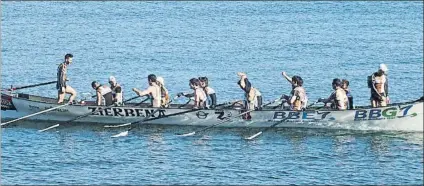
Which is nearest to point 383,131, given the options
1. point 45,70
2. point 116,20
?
point 45,70

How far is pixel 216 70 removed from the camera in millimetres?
62531

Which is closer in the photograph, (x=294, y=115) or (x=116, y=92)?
(x=294, y=115)

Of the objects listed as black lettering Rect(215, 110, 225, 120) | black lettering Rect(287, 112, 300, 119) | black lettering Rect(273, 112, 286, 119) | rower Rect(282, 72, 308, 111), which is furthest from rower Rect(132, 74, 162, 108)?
black lettering Rect(287, 112, 300, 119)

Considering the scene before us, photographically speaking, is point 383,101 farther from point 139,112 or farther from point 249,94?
point 139,112

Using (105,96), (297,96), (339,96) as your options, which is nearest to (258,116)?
(297,96)

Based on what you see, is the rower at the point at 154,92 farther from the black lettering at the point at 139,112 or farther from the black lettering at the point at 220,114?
the black lettering at the point at 220,114

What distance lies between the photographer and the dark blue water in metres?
40.6

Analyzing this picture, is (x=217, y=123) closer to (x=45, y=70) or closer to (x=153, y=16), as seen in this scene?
(x=45, y=70)

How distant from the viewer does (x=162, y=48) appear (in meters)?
69.7

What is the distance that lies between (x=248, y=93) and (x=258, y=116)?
33.8 inches

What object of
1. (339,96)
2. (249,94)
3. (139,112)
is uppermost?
(249,94)

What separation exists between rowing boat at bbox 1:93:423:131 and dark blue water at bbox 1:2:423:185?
38 cm

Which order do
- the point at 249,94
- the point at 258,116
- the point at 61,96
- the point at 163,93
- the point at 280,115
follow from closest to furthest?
the point at 280,115 → the point at 249,94 → the point at 258,116 → the point at 163,93 → the point at 61,96

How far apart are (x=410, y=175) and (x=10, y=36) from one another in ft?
128
